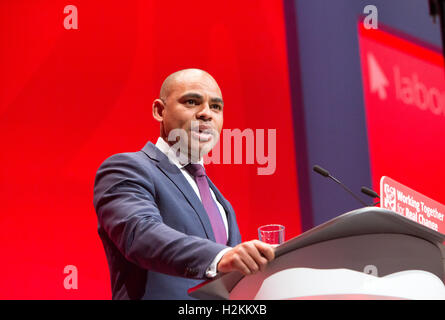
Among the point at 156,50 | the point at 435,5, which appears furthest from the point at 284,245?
the point at 156,50

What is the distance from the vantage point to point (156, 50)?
3182 millimetres

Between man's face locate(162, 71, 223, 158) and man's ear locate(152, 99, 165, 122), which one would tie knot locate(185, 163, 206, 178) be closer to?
man's face locate(162, 71, 223, 158)

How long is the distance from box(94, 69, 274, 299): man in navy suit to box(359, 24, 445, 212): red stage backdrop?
6.51ft

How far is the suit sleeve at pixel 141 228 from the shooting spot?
3.57ft

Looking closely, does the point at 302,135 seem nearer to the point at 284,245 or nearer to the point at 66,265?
the point at 66,265

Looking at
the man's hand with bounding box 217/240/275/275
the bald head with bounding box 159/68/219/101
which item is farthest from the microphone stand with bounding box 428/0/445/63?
the bald head with bounding box 159/68/219/101

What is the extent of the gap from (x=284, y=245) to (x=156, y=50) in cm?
249

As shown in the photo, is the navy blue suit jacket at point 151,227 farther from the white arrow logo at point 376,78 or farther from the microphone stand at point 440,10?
the white arrow logo at point 376,78

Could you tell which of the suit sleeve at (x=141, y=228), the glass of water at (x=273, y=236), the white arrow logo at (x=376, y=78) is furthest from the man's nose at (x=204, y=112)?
the white arrow logo at (x=376, y=78)

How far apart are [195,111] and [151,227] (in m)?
0.80

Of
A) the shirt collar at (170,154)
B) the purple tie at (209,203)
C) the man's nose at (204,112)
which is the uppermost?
the man's nose at (204,112)

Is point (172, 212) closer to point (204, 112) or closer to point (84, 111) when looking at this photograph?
point (204, 112)

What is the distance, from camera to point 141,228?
123 cm
